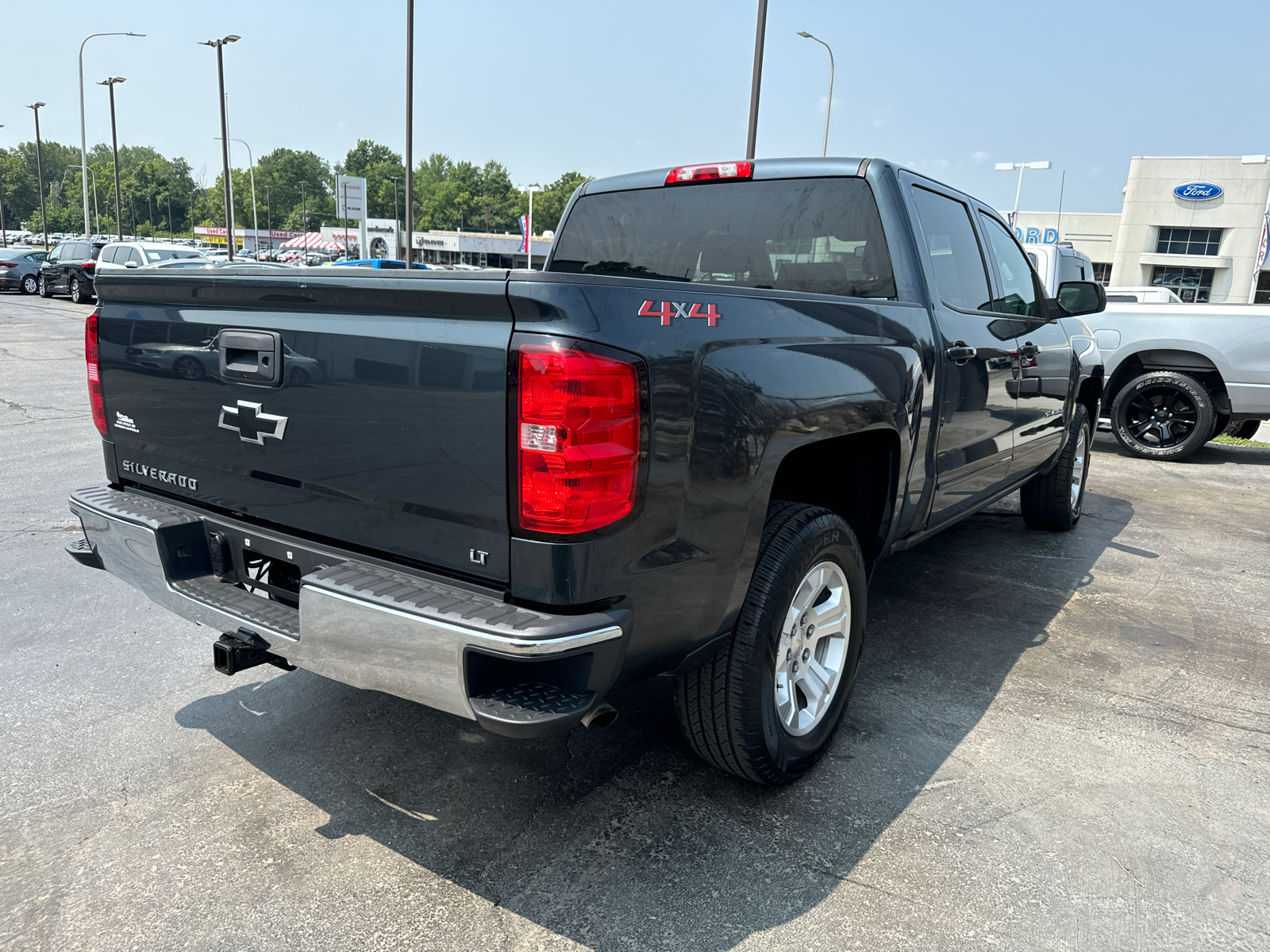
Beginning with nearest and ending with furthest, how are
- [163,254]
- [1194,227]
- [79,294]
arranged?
1. [163,254]
2. [79,294]
3. [1194,227]

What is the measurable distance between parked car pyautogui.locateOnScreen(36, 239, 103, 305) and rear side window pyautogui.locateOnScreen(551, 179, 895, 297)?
85.5 ft

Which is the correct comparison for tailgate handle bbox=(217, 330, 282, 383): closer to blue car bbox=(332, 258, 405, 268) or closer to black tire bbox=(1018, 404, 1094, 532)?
blue car bbox=(332, 258, 405, 268)

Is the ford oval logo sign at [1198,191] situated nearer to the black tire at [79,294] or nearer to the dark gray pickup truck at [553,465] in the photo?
the black tire at [79,294]

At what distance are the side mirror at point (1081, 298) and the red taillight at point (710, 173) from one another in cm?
214

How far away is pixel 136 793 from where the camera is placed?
276 cm

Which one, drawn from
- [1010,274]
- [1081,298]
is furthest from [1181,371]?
[1010,274]

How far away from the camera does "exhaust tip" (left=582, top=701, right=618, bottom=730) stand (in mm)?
2121

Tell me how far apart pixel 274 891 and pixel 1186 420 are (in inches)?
375

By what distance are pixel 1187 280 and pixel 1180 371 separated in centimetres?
5348

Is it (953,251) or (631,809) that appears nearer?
(631,809)

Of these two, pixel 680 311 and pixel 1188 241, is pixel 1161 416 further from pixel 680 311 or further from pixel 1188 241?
pixel 1188 241

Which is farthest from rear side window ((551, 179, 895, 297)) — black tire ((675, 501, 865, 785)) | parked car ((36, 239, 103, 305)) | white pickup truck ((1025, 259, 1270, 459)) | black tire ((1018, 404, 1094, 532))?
parked car ((36, 239, 103, 305))

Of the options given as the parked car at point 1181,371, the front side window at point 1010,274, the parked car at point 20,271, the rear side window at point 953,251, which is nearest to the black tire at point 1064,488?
the front side window at point 1010,274

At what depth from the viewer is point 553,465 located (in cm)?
200
